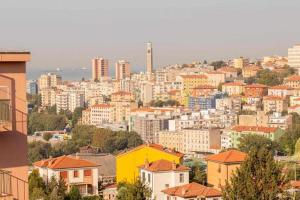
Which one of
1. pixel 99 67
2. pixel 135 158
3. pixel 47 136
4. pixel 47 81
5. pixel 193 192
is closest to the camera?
pixel 193 192

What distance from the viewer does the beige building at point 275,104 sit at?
5366cm

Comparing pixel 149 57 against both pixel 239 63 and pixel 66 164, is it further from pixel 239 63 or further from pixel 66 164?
pixel 66 164

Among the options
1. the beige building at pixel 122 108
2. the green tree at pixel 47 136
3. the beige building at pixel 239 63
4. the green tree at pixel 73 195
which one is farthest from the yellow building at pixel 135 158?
the beige building at pixel 239 63

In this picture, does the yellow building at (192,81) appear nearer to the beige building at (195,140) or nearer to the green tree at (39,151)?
the beige building at (195,140)

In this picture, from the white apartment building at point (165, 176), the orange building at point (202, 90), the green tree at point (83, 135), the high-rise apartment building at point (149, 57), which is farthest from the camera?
the high-rise apartment building at point (149, 57)

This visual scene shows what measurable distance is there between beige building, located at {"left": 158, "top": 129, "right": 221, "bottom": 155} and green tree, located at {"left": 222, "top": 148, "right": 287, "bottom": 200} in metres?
34.7

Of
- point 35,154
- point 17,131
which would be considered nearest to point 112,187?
point 17,131

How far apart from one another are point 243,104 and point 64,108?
74.4 feet

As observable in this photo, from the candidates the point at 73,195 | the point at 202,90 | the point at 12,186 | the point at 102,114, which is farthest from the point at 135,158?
the point at 202,90

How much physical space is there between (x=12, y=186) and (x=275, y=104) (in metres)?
52.5

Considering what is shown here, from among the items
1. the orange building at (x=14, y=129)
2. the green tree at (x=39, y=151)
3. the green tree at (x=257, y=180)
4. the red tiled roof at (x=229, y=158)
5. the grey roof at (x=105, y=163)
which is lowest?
the green tree at (x=39, y=151)

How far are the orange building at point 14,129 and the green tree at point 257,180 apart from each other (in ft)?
16.4

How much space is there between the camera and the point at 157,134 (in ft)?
159

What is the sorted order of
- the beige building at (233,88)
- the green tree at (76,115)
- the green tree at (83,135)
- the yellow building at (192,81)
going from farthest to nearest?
the yellow building at (192,81) → the green tree at (76,115) → the beige building at (233,88) → the green tree at (83,135)
